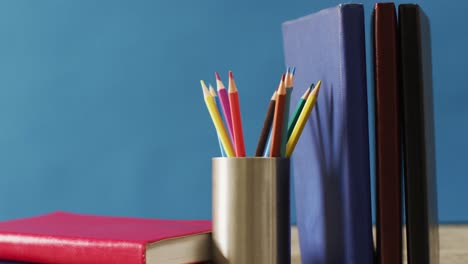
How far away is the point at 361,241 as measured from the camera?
0.50m

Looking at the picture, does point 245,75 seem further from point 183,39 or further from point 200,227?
point 200,227

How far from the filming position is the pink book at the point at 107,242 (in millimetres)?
485

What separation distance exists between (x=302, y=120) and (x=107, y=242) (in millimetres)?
172

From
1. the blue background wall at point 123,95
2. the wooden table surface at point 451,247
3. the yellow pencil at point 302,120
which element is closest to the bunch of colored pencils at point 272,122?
the yellow pencil at point 302,120

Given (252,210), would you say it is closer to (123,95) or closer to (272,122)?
(272,122)

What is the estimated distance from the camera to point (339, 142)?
0.52 meters

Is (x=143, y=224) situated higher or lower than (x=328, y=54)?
lower

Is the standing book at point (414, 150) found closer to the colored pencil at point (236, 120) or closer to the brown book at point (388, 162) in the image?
the brown book at point (388, 162)

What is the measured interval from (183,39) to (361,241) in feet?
3.69

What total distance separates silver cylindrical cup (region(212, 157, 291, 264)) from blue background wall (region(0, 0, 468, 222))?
100 centimetres

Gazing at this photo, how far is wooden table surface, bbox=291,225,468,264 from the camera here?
0.85 metres

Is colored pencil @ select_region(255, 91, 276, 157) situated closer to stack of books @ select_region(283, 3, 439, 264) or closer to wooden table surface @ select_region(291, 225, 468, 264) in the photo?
stack of books @ select_region(283, 3, 439, 264)

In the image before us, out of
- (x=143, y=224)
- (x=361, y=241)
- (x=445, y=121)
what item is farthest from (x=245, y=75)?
(x=361, y=241)

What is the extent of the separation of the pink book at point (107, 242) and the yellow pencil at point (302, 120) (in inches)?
3.6
